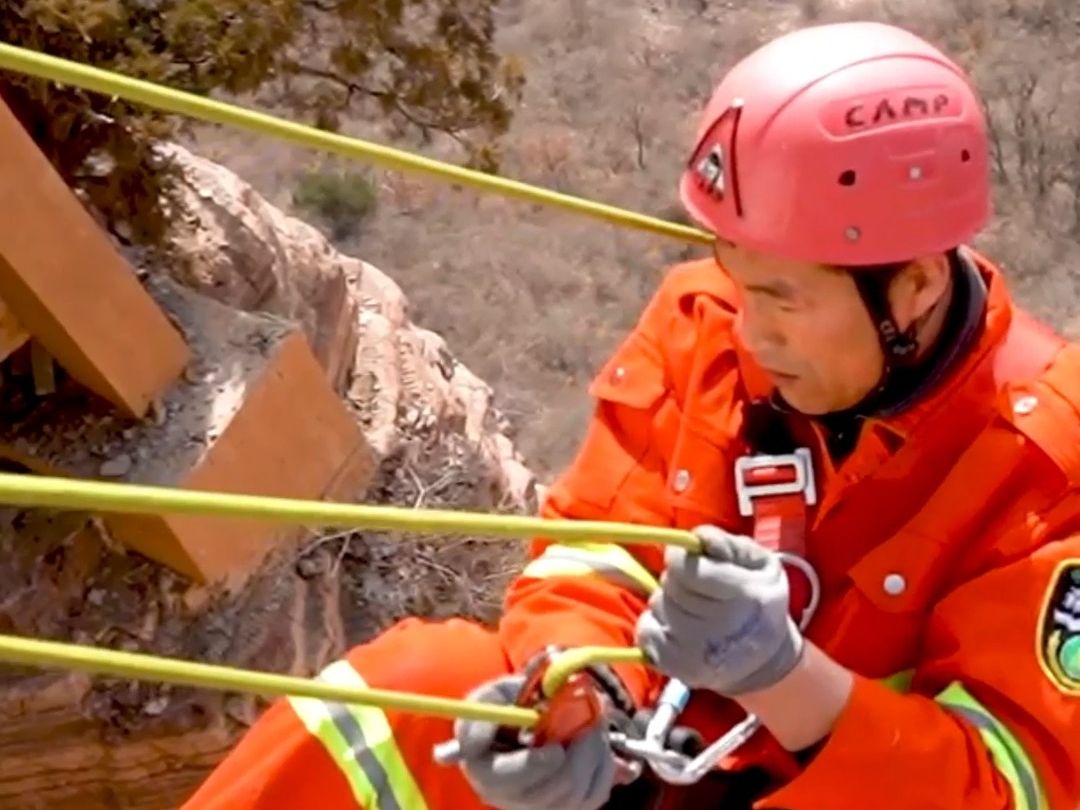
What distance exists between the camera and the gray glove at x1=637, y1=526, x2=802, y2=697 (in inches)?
53.6

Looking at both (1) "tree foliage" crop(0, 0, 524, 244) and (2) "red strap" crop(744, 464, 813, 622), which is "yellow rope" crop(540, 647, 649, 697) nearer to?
(2) "red strap" crop(744, 464, 813, 622)

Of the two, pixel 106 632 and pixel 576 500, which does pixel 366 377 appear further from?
pixel 576 500

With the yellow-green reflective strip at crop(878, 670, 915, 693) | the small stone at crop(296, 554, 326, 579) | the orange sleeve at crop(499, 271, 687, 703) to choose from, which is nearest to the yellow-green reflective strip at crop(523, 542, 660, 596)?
the orange sleeve at crop(499, 271, 687, 703)

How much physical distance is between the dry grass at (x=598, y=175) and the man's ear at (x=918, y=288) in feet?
8.31

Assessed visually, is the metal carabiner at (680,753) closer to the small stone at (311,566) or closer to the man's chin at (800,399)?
the man's chin at (800,399)

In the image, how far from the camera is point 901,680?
5.23 ft

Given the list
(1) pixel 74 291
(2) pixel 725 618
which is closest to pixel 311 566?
(1) pixel 74 291

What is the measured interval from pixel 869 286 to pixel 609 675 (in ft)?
1.38

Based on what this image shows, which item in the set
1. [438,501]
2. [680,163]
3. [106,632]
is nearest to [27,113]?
[106,632]

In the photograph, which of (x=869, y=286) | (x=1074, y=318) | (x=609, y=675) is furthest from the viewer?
(x=1074, y=318)

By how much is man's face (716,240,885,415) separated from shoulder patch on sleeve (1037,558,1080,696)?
213mm

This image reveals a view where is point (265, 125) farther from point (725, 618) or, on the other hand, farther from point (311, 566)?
point (311, 566)

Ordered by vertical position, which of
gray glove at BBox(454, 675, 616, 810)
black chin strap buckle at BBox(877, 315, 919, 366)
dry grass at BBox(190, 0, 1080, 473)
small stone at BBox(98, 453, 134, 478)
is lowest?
dry grass at BBox(190, 0, 1080, 473)

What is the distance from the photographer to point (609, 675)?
5.45ft
